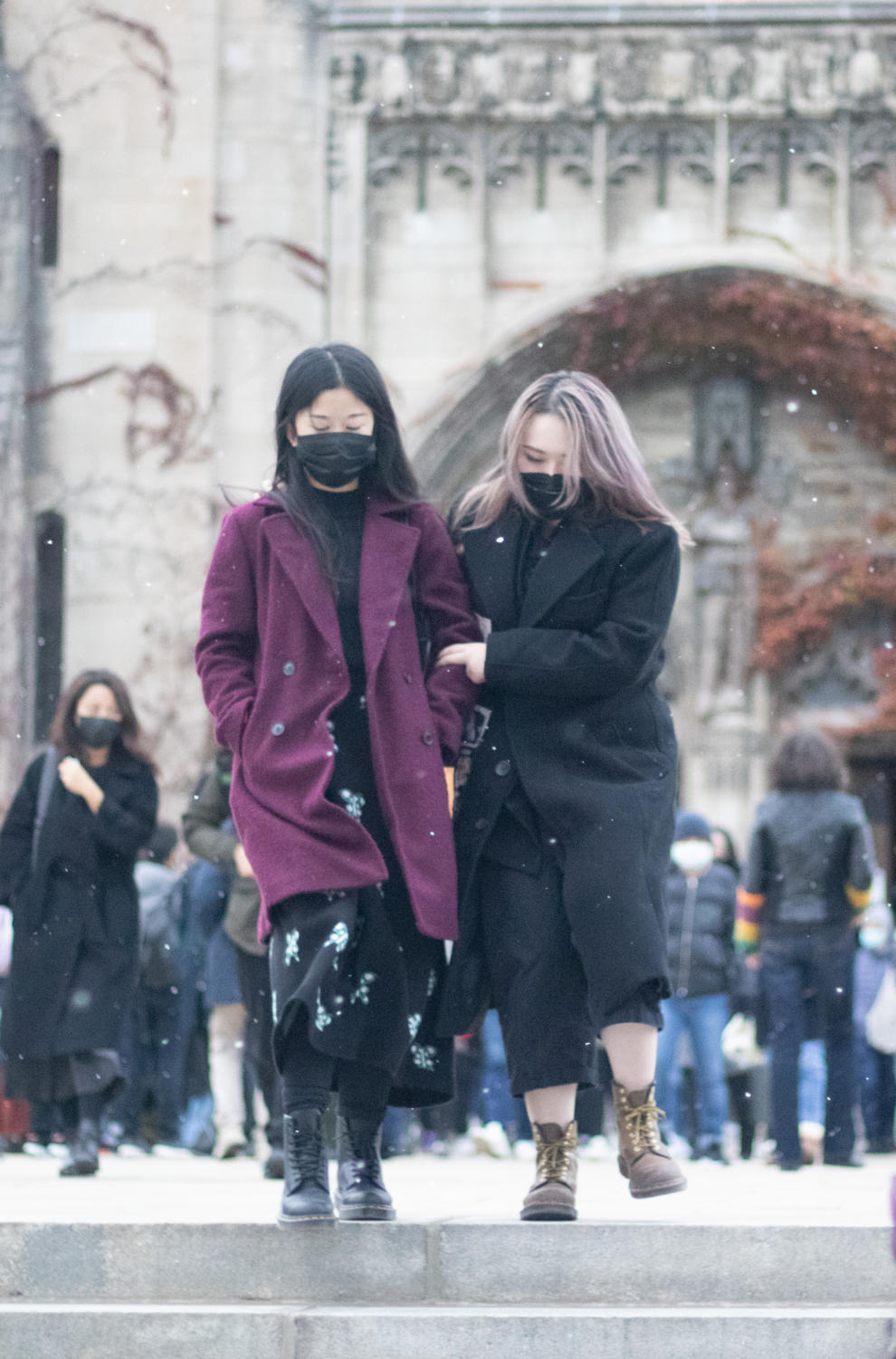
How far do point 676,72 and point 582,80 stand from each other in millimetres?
656

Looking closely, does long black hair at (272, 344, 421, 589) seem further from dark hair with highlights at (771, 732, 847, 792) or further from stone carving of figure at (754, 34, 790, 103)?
stone carving of figure at (754, 34, 790, 103)

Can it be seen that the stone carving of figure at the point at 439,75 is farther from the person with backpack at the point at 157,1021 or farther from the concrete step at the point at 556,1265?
the concrete step at the point at 556,1265

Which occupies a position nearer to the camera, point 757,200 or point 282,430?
point 282,430

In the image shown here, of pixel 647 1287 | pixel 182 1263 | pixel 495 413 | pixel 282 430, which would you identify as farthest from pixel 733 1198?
pixel 495 413

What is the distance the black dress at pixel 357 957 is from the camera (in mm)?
3768

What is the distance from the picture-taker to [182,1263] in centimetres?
391

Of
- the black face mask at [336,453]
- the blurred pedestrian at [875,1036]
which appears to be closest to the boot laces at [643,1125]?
the black face mask at [336,453]

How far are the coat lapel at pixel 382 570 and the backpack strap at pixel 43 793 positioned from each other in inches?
114

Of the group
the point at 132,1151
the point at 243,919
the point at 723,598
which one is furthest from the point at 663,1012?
the point at 723,598

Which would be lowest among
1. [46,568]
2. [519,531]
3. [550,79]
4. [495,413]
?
[519,531]

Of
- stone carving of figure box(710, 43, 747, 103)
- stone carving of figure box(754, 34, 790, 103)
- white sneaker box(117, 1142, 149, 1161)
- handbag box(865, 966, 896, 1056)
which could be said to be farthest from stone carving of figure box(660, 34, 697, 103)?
white sneaker box(117, 1142, 149, 1161)

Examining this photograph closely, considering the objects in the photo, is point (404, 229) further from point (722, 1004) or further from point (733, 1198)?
point (733, 1198)

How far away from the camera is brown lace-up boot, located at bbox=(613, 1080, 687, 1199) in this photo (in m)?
3.87

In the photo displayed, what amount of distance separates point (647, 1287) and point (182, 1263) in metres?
0.89
